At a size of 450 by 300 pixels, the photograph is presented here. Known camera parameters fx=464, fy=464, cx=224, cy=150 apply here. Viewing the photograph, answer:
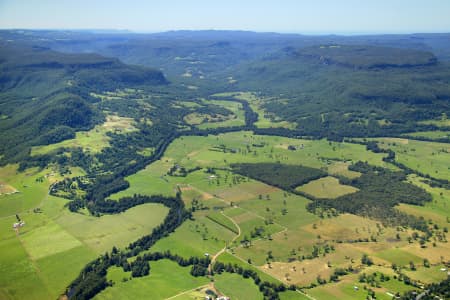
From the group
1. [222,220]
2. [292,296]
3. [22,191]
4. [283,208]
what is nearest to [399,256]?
[292,296]

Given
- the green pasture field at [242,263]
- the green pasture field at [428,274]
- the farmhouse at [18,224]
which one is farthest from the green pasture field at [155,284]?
the green pasture field at [428,274]

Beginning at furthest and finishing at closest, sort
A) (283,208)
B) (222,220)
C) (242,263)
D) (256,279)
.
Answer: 1. (283,208)
2. (222,220)
3. (242,263)
4. (256,279)

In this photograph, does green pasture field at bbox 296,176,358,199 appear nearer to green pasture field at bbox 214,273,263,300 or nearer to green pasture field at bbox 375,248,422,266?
green pasture field at bbox 375,248,422,266

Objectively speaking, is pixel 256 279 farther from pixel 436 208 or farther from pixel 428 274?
pixel 436 208

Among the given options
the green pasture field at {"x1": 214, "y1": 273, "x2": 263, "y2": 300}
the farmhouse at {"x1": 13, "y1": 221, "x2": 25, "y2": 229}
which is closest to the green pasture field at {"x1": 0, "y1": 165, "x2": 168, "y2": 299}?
the farmhouse at {"x1": 13, "y1": 221, "x2": 25, "y2": 229}

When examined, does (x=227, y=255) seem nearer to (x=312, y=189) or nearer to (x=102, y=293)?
(x=102, y=293)

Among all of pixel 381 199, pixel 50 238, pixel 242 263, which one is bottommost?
pixel 50 238
